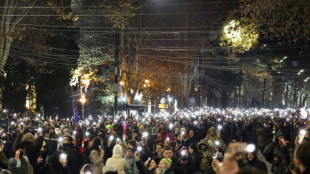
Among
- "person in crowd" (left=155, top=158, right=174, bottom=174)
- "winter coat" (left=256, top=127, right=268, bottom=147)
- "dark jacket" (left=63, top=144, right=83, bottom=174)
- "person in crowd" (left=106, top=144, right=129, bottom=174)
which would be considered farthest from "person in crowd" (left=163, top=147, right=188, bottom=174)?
"winter coat" (left=256, top=127, right=268, bottom=147)

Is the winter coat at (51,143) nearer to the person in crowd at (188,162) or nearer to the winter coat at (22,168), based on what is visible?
the winter coat at (22,168)

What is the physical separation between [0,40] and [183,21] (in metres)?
22.4

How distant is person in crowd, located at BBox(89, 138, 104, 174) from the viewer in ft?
29.7

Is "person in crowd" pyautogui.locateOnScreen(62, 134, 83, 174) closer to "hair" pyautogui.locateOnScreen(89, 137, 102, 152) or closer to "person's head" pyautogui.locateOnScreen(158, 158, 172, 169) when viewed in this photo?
"hair" pyautogui.locateOnScreen(89, 137, 102, 152)

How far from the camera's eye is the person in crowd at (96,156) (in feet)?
29.7

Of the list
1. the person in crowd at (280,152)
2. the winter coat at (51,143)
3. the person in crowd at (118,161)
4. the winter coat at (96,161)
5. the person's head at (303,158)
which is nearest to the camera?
the person's head at (303,158)

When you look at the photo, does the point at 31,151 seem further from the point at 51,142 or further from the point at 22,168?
the point at 22,168

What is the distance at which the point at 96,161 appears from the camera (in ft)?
30.0

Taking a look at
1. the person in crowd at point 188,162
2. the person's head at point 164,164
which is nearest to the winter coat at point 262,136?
the person in crowd at point 188,162

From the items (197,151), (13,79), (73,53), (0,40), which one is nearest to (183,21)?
(73,53)

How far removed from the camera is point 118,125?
65.4ft

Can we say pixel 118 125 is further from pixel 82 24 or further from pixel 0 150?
pixel 82 24

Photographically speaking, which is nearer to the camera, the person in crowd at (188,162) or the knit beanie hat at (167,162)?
the knit beanie hat at (167,162)

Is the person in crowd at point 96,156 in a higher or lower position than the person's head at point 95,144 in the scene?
lower
